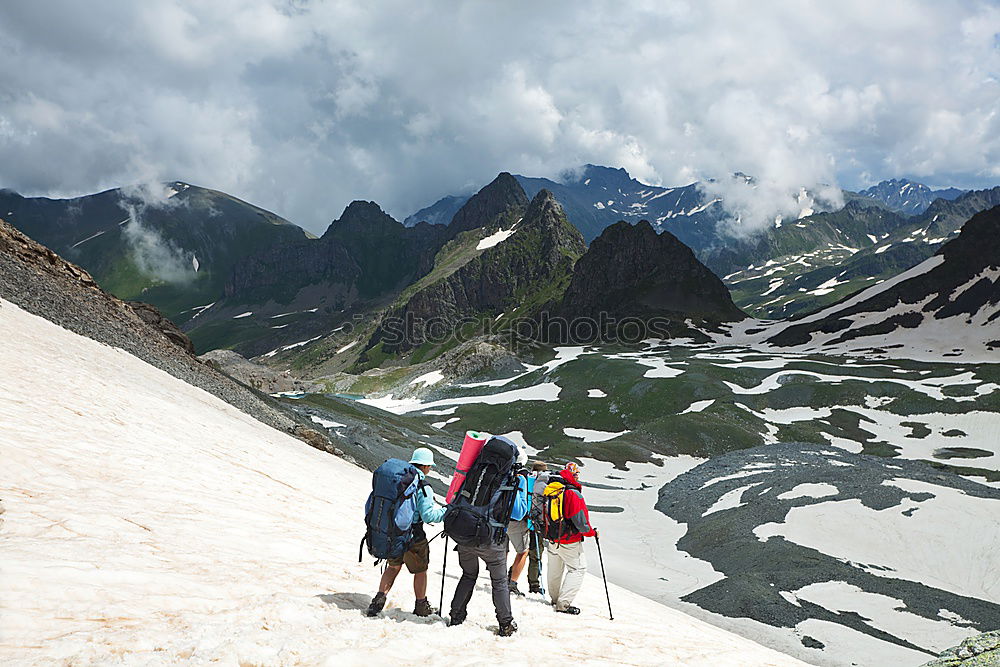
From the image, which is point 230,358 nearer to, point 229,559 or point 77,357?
point 77,357

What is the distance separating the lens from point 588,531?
11.6 meters

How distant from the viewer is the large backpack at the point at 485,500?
9.31 m

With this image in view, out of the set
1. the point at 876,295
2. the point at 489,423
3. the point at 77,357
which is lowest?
the point at 489,423

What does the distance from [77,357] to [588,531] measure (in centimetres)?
2378

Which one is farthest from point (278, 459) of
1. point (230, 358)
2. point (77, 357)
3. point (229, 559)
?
point (230, 358)

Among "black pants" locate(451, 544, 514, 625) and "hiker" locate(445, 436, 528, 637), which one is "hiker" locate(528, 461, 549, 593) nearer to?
"hiker" locate(445, 436, 528, 637)

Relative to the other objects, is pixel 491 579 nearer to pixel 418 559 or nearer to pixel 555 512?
pixel 418 559

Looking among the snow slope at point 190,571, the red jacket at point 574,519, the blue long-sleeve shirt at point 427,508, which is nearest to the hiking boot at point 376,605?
the snow slope at point 190,571

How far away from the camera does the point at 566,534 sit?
38.5 feet

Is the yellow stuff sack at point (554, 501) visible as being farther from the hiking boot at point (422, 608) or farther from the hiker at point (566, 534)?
the hiking boot at point (422, 608)

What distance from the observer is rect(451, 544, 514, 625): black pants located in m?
9.41

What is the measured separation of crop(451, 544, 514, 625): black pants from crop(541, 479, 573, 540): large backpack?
8.08 feet

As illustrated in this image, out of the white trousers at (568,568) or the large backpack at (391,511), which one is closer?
the large backpack at (391,511)

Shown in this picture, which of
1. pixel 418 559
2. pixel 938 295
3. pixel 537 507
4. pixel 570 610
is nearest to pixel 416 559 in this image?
pixel 418 559
